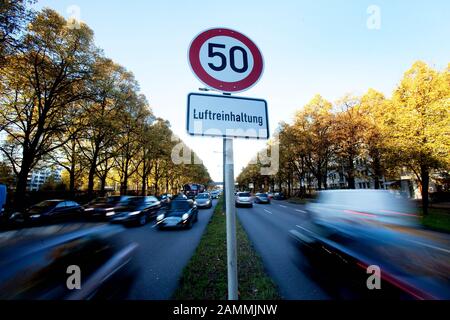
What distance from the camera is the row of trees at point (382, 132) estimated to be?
44.8 feet

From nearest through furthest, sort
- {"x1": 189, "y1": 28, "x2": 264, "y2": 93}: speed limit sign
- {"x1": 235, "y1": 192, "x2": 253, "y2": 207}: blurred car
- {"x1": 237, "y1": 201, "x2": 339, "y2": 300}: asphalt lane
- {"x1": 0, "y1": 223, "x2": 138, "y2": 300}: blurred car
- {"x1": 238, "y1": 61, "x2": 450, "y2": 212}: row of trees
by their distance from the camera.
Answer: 1. {"x1": 189, "y1": 28, "x2": 264, "y2": 93}: speed limit sign
2. {"x1": 0, "y1": 223, "x2": 138, "y2": 300}: blurred car
3. {"x1": 237, "y1": 201, "x2": 339, "y2": 300}: asphalt lane
4. {"x1": 238, "y1": 61, "x2": 450, "y2": 212}: row of trees
5. {"x1": 235, "y1": 192, "x2": 253, "y2": 207}: blurred car

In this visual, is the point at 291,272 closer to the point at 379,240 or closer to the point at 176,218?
the point at 379,240

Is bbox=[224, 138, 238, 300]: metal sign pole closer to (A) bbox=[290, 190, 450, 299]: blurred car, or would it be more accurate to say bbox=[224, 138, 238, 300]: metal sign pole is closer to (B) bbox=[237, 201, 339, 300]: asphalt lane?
(B) bbox=[237, 201, 339, 300]: asphalt lane

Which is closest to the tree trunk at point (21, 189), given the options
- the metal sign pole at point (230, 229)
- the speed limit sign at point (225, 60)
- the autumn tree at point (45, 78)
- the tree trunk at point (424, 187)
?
the autumn tree at point (45, 78)

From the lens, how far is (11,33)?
9586 millimetres

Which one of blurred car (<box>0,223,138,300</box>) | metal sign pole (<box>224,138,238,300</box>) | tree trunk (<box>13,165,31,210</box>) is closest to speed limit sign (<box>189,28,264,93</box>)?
metal sign pole (<box>224,138,238,300</box>)

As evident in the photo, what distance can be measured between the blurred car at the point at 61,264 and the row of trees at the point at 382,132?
18.4 metres

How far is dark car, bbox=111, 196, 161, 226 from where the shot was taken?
36.1 feet

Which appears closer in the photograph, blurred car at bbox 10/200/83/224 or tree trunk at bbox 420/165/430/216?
blurred car at bbox 10/200/83/224

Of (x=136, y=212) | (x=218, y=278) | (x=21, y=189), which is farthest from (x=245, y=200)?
(x=218, y=278)

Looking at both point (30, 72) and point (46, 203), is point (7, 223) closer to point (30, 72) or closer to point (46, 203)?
point (46, 203)

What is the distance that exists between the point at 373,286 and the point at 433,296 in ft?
2.62

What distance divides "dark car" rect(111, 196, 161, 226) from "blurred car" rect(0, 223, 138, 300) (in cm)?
647
